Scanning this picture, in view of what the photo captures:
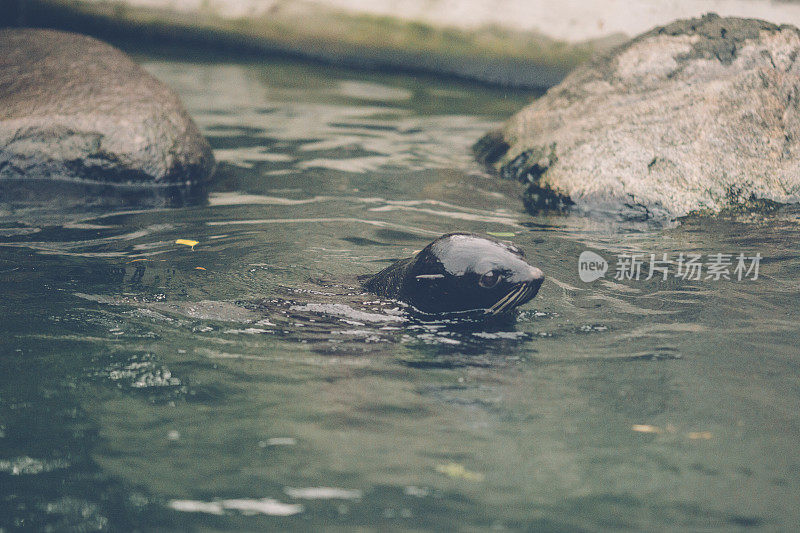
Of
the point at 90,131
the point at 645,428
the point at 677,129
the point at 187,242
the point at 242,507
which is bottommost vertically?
the point at 242,507

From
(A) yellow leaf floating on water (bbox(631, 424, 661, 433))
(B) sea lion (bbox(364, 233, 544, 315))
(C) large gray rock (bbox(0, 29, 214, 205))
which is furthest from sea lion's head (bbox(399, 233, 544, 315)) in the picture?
(C) large gray rock (bbox(0, 29, 214, 205))

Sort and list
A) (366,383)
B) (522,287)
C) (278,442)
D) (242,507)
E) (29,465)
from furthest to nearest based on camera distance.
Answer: (522,287) → (366,383) → (278,442) → (29,465) → (242,507)

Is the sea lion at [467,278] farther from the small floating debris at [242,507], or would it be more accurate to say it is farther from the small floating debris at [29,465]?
the small floating debris at [29,465]

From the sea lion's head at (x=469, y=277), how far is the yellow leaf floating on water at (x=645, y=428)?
1.02 meters

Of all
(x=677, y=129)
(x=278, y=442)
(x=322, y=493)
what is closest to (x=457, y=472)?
(x=322, y=493)

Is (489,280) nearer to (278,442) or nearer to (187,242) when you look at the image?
(278,442)

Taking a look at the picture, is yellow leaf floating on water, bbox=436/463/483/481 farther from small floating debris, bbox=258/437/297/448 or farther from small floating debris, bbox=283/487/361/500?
small floating debris, bbox=258/437/297/448

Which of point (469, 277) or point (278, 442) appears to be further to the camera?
point (469, 277)

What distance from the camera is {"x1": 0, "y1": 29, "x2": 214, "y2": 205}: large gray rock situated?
752 cm

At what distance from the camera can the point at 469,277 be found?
421 cm

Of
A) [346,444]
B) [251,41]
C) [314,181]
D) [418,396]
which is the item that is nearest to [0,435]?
[346,444]

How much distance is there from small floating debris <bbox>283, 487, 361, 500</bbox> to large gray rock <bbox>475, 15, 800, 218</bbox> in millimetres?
4762

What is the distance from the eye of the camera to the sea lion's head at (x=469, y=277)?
4.14m

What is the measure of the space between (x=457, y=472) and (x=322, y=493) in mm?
500
